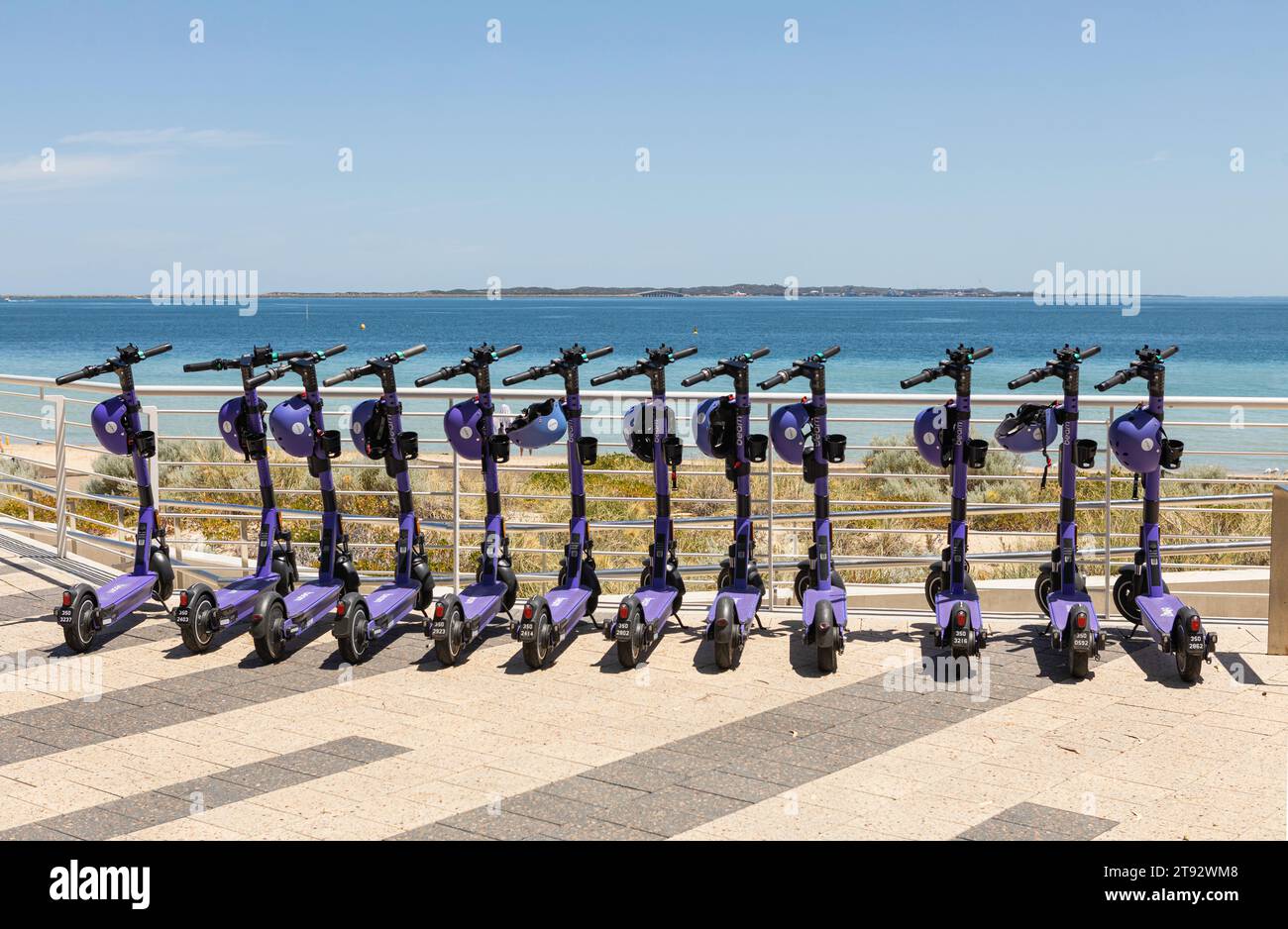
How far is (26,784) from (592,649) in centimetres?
300

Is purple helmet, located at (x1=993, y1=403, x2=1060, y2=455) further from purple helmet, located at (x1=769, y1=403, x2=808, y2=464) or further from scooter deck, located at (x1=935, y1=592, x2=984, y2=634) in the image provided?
purple helmet, located at (x1=769, y1=403, x2=808, y2=464)

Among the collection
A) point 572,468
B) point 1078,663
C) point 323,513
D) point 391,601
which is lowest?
point 1078,663

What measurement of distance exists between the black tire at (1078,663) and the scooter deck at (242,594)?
425 cm

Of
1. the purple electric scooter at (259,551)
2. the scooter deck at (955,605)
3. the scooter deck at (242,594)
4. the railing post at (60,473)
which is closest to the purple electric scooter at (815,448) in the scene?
the scooter deck at (955,605)

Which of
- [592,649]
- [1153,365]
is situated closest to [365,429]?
[592,649]

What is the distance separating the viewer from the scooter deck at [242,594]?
716 centimetres

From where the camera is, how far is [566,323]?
383ft

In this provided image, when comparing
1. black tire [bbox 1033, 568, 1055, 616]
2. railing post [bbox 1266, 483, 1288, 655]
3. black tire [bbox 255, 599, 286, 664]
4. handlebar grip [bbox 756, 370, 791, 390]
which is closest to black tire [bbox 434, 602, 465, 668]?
black tire [bbox 255, 599, 286, 664]

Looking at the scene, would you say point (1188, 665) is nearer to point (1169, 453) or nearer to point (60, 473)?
point (1169, 453)

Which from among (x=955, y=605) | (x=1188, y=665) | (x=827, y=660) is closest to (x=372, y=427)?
(x=827, y=660)

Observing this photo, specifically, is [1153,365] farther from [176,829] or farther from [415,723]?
[176,829]

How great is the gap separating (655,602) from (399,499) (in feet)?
5.06

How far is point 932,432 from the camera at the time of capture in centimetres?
702

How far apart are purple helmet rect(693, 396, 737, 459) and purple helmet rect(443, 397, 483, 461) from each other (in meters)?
1.22
